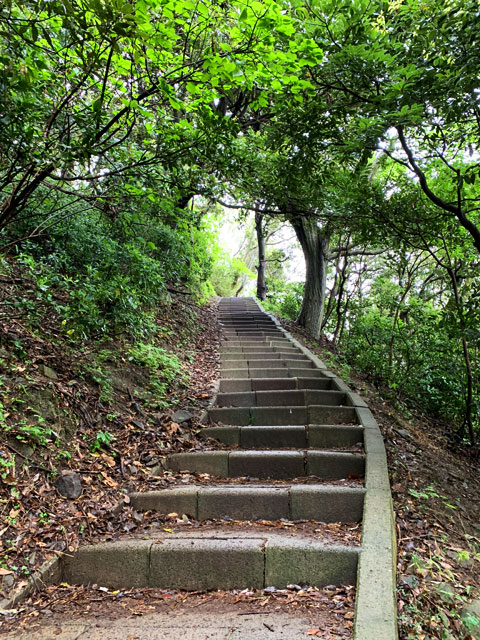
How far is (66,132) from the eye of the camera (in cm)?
295

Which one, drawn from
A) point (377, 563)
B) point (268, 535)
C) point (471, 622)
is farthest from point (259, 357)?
point (471, 622)

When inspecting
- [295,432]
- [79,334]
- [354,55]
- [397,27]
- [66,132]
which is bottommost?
[295,432]

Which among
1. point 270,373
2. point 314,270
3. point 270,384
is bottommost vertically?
point 270,384

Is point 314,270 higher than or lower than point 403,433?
higher

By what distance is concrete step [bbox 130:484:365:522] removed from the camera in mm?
2979

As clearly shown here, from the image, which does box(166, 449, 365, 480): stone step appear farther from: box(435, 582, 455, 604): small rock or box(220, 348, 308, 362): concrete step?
box(220, 348, 308, 362): concrete step

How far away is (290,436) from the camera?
14.1 feet

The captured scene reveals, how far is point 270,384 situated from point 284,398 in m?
0.66

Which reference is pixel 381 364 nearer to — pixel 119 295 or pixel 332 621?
pixel 119 295

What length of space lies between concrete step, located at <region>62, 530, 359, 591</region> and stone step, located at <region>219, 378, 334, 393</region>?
11.2 feet

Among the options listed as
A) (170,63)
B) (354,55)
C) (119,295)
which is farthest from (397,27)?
(119,295)

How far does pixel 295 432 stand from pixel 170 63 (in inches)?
149

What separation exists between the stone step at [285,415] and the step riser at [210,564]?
229 cm

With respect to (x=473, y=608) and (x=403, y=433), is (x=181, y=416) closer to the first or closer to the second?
(x=403, y=433)
